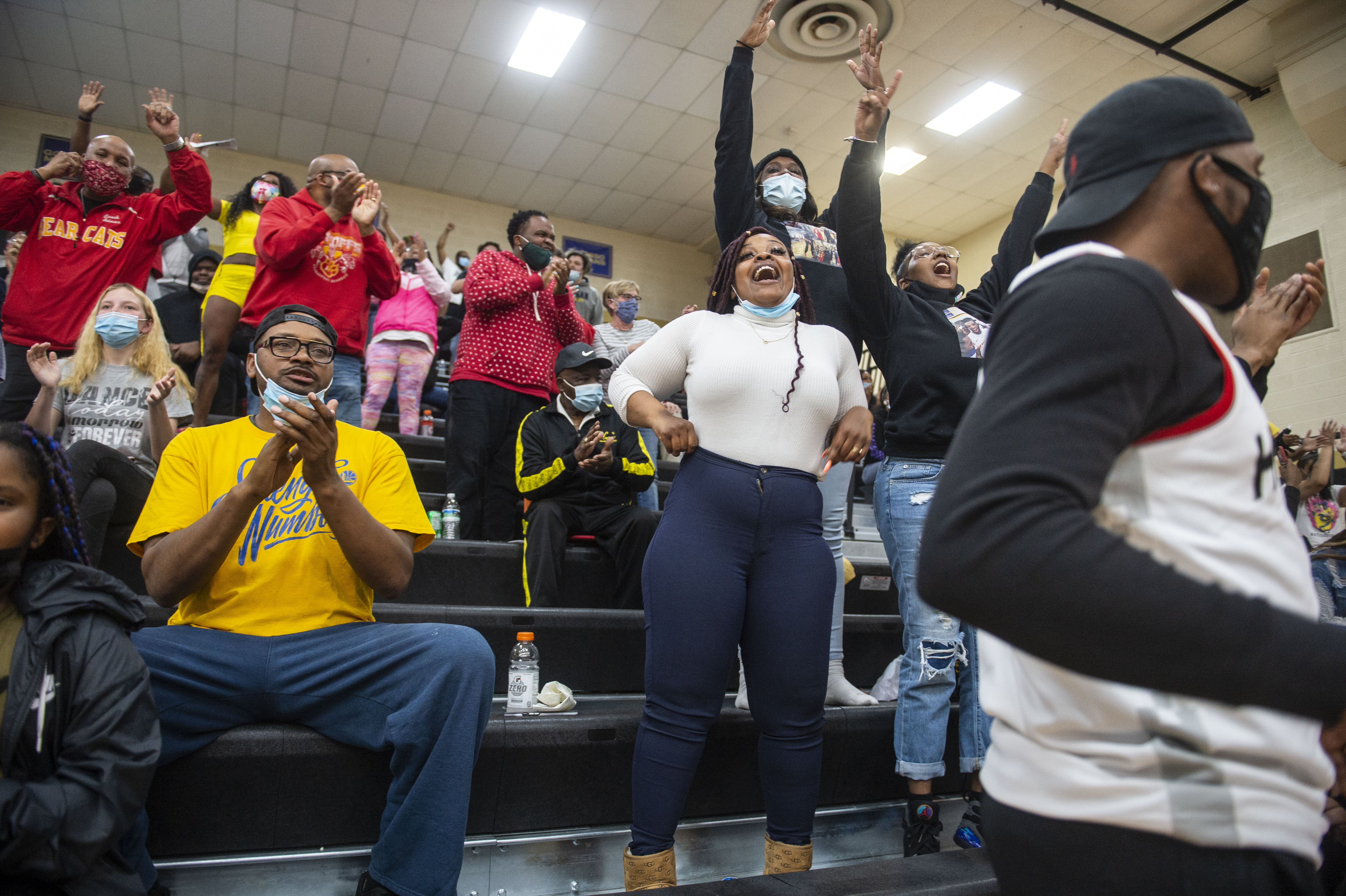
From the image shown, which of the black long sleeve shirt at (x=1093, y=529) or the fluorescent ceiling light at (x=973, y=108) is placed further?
the fluorescent ceiling light at (x=973, y=108)

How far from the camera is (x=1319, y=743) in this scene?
0.66 meters

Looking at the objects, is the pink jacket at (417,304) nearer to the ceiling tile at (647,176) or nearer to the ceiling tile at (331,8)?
the ceiling tile at (331,8)

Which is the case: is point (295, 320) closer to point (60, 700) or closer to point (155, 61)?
point (60, 700)

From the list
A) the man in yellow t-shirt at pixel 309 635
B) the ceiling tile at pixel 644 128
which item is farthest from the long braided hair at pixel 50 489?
the ceiling tile at pixel 644 128

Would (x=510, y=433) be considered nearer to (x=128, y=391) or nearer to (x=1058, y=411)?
(x=128, y=391)

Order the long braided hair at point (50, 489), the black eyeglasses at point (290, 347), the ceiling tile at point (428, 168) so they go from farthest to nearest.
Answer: the ceiling tile at point (428, 168), the black eyeglasses at point (290, 347), the long braided hair at point (50, 489)

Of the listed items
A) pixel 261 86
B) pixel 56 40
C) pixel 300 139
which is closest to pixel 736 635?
pixel 261 86

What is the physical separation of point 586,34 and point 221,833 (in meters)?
6.20

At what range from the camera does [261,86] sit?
7.12 m

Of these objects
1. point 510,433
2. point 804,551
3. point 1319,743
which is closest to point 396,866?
point 804,551

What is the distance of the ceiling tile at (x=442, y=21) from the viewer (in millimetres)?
6027

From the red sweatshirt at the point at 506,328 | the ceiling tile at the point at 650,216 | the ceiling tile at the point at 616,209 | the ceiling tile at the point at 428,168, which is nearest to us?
the red sweatshirt at the point at 506,328

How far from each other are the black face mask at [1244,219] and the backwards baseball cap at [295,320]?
189 cm

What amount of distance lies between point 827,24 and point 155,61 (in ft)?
18.3
